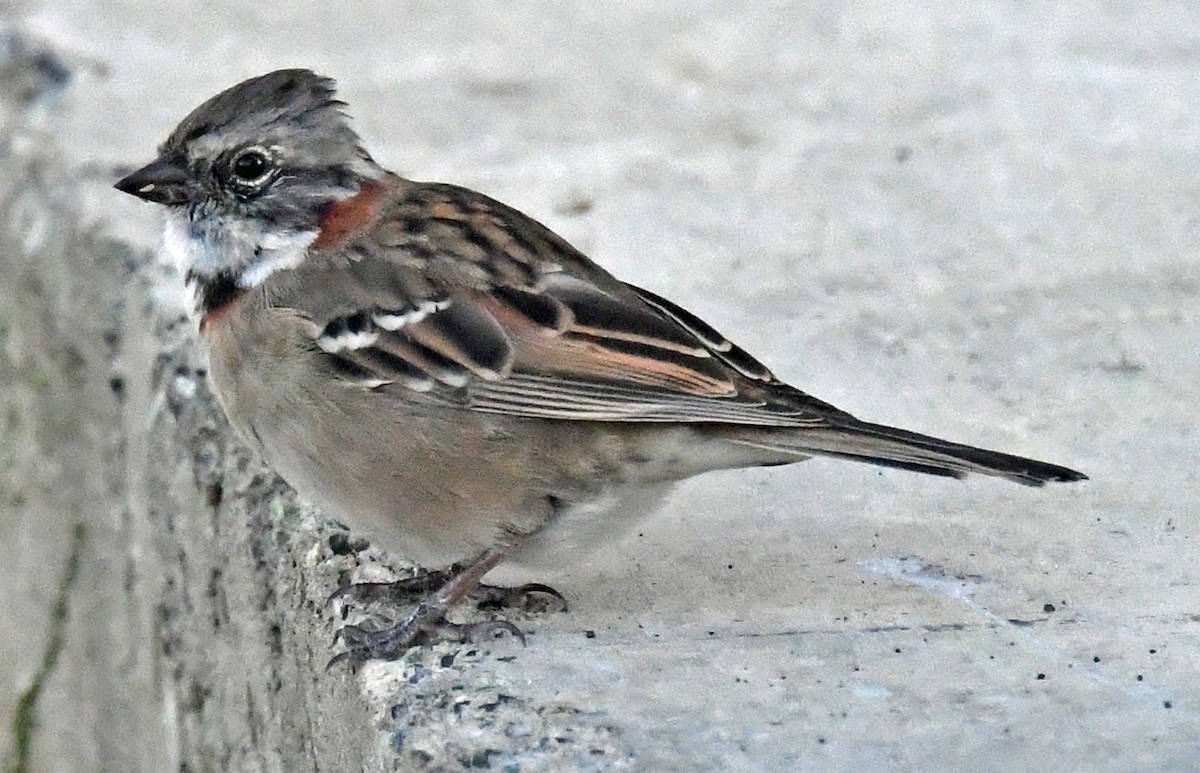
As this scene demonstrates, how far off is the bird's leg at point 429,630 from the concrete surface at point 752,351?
0.05 m

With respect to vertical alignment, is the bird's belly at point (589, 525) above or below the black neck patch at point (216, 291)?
below

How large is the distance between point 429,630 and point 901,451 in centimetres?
88

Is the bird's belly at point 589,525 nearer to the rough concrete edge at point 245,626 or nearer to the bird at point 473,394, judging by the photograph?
the bird at point 473,394

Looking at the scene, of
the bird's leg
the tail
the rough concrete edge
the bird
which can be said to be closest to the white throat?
the bird

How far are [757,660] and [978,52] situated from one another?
136 inches

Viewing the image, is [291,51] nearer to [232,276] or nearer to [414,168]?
[414,168]

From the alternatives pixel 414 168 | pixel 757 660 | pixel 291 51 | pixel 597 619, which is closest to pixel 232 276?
pixel 597 619

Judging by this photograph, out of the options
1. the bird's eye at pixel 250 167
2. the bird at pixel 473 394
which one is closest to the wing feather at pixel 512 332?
the bird at pixel 473 394

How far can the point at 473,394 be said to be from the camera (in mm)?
3762

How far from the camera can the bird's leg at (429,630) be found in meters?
3.58

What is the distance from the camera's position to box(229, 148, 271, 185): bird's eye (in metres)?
4.17

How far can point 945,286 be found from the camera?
5.14 meters

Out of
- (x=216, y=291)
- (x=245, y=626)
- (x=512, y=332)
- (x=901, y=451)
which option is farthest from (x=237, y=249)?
(x=901, y=451)

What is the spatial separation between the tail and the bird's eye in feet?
3.81
